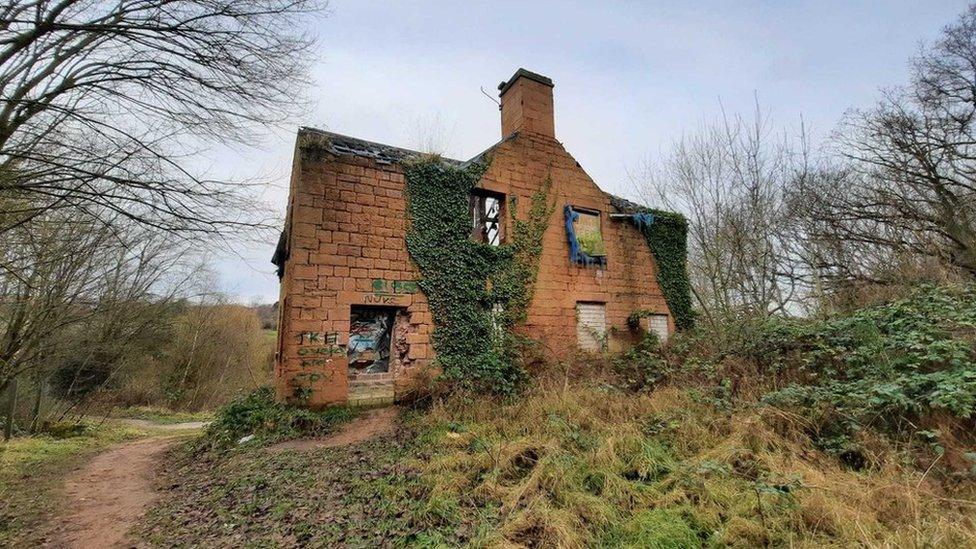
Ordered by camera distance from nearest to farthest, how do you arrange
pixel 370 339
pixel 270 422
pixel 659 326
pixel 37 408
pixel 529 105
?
pixel 270 422 < pixel 370 339 < pixel 529 105 < pixel 659 326 < pixel 37 408

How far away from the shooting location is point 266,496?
5.05 m

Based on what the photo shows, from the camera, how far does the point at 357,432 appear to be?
7.81 metres

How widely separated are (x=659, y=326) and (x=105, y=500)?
40.6 feet

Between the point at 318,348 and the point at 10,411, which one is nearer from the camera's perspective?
the point at 318,348

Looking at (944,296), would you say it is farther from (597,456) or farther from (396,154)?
(396,154)

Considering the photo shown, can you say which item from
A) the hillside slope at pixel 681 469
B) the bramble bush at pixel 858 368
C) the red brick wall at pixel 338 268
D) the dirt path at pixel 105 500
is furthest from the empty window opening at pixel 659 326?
the dirt path at pixel 105 500

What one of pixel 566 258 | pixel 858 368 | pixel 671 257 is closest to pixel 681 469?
pixel 858 368

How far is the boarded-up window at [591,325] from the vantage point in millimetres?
11477

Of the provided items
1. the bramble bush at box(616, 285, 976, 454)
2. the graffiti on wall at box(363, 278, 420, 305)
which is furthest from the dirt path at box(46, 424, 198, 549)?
the bramble bush at box(616, 285, 976, 454)

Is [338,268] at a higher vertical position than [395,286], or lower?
higher

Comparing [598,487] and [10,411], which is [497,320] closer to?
[598,487]

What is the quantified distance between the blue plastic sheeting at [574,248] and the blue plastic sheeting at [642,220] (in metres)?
1.86

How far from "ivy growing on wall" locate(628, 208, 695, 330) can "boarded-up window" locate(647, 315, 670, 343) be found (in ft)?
1.34

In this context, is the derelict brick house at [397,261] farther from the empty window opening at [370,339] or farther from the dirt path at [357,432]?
the dirt path at [357,432]
